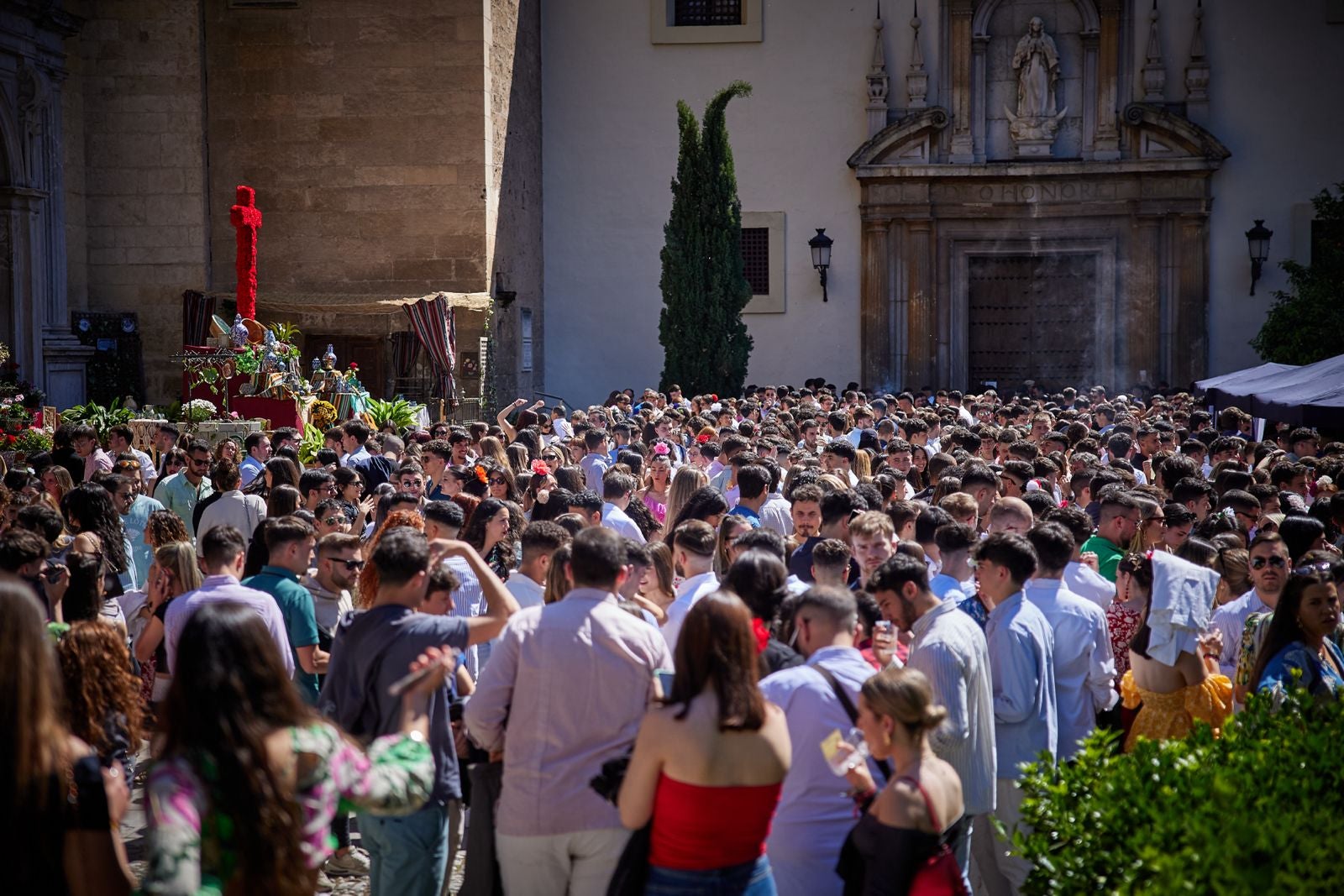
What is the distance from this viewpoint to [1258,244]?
2453cm

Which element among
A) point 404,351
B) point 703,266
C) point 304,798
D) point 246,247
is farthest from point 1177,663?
point 703,266

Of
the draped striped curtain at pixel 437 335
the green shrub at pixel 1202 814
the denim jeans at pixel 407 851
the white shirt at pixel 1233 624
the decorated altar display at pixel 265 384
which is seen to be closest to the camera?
the green shrub at pixel 1202 814

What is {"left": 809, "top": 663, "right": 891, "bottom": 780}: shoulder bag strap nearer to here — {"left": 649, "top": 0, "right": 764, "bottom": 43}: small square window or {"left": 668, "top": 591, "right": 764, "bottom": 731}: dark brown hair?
{"left": 668, "top": 591, "right": 764, "bottom": 731}: dark brown hair

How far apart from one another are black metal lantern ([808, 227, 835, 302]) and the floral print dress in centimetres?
2272

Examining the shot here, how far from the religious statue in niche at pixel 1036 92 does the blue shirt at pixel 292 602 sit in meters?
22.2

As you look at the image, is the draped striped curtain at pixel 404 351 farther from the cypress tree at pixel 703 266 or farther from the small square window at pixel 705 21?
the small square window at pixel 705 21

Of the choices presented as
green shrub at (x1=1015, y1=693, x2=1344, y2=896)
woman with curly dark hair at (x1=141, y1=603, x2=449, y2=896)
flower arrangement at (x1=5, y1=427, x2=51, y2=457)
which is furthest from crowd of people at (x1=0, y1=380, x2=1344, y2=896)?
flower arrangement at (x1=5, y1=427, x2=51, y2=457)

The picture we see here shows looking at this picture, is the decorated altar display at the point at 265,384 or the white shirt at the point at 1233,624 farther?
the decorated altar display at the point at 265,384

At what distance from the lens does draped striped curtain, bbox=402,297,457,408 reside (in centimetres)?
2073

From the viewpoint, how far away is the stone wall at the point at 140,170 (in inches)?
851

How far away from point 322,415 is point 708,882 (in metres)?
13.0

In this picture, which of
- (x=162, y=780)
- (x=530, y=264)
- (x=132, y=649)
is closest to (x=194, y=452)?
(x=132, y=649)

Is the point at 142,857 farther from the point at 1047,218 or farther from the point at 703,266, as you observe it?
the point at 1047,218

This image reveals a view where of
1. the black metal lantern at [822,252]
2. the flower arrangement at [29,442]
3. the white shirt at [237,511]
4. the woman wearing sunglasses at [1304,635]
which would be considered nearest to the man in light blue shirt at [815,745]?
the woman wearing sunglasses at [1304,635]
